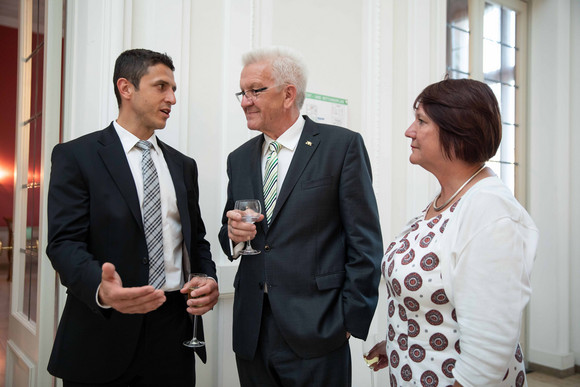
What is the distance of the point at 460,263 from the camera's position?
123 cm

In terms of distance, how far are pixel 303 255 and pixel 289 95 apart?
0.67 meters

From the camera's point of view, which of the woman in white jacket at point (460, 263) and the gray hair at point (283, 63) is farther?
the gray hair at point (283, 63)

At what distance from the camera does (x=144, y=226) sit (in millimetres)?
1700

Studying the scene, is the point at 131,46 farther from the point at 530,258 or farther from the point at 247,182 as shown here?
the point at 530,258

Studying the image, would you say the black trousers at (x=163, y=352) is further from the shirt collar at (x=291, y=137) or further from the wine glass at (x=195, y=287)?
the shirt collar at (x=291, y=137)

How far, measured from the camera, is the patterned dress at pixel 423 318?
1326 mm

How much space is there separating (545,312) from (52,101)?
431cm

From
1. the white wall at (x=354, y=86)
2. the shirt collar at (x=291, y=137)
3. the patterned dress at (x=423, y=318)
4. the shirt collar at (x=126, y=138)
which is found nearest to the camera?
the patterned dress at (x=423, y=318)

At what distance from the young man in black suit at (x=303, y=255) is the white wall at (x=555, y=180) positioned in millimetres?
3166

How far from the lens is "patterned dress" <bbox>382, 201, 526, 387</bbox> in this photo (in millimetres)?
1326

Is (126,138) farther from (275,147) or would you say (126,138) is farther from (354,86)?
(354,86)

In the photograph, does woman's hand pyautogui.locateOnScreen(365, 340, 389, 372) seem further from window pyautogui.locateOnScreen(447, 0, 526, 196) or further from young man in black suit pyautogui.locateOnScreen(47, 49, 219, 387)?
window pyautogui.locateOnScreen(447, 0, 526, 196)

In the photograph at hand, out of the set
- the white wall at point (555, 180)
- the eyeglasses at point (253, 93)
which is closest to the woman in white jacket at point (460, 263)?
the eyeglasses at point (253, 93)

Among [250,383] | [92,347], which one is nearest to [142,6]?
[92,347]
